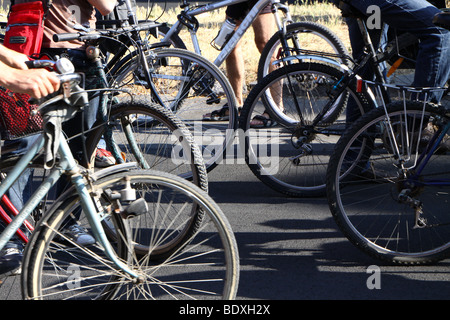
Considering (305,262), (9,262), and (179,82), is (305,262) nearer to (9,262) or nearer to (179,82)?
(9,262)

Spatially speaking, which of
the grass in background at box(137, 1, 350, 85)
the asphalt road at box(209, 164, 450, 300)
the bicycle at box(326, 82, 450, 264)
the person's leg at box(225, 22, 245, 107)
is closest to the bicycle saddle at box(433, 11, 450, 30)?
the bicycle at box(326, 82, 450, 264)

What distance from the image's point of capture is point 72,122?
4.03 meters

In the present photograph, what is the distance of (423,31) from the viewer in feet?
14.4

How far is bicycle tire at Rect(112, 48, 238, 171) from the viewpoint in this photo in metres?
5.00

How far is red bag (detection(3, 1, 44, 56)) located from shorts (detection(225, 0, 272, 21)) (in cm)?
262

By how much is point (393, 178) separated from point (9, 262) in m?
2.02

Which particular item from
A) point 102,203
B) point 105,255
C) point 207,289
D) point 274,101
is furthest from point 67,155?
point 274,101

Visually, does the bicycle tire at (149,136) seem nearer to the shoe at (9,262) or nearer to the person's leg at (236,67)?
the shoe at (9,262)

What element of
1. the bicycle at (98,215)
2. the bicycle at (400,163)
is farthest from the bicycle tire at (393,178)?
the bicycle at (98,215)

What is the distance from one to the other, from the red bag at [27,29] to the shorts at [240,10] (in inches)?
103

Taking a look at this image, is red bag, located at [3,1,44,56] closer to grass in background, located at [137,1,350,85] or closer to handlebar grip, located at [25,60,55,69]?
handlebar grip, located at [25,60,55,69]

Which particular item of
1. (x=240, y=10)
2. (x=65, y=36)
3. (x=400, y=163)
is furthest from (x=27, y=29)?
(x=240, y=10)

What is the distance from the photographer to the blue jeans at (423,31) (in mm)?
4363
